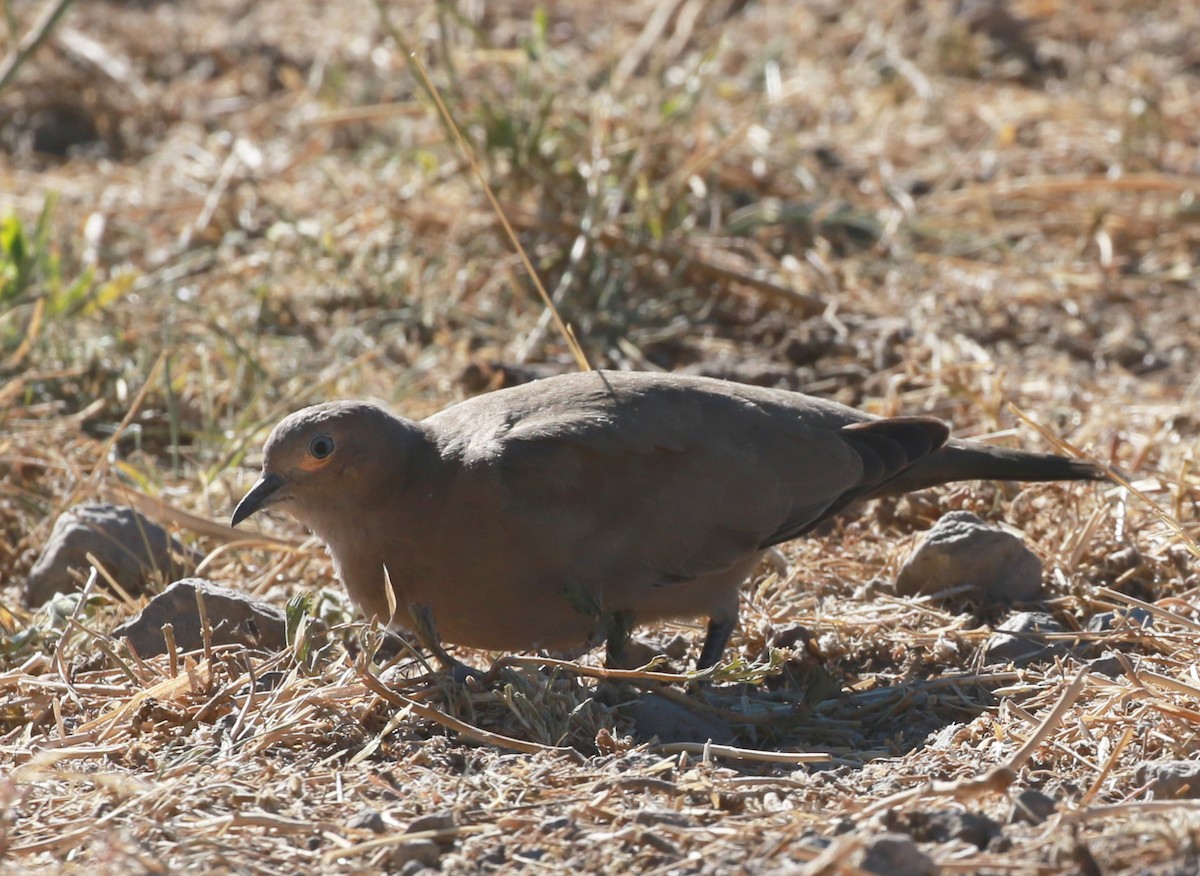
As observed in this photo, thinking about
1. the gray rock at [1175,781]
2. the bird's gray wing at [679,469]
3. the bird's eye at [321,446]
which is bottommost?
the gray rock at [1175,781]

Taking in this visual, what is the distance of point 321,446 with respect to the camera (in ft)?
12.7

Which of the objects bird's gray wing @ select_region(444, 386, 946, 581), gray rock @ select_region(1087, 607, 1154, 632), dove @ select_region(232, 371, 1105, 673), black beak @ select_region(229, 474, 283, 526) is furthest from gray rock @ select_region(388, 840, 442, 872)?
gray rock @ select_region(1087, 607, 1154, 632)

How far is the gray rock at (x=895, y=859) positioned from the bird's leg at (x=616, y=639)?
1.25 meters

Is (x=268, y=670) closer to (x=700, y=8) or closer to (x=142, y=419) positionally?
(x=142, y=419)

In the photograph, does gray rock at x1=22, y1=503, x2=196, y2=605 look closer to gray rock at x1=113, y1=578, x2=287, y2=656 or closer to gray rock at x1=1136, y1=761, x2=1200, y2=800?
gray rock at x1=113, y1=578, x2=287, y2=656

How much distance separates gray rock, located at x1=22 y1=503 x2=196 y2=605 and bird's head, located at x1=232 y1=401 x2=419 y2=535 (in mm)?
562

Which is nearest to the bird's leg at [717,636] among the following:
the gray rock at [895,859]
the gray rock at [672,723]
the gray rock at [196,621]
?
the gray rock at [672,723]

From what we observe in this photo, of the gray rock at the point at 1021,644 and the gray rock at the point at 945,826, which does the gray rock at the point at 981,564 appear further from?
the gray rock at the point at 945,826

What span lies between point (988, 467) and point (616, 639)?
4.08ft

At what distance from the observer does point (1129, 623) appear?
12.5 ft

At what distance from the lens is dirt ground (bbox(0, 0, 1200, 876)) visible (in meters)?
2.88

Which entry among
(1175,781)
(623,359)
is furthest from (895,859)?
(623,359)

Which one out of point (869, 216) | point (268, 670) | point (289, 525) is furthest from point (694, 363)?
point (268, 670)

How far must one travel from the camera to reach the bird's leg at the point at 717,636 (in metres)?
3.93
